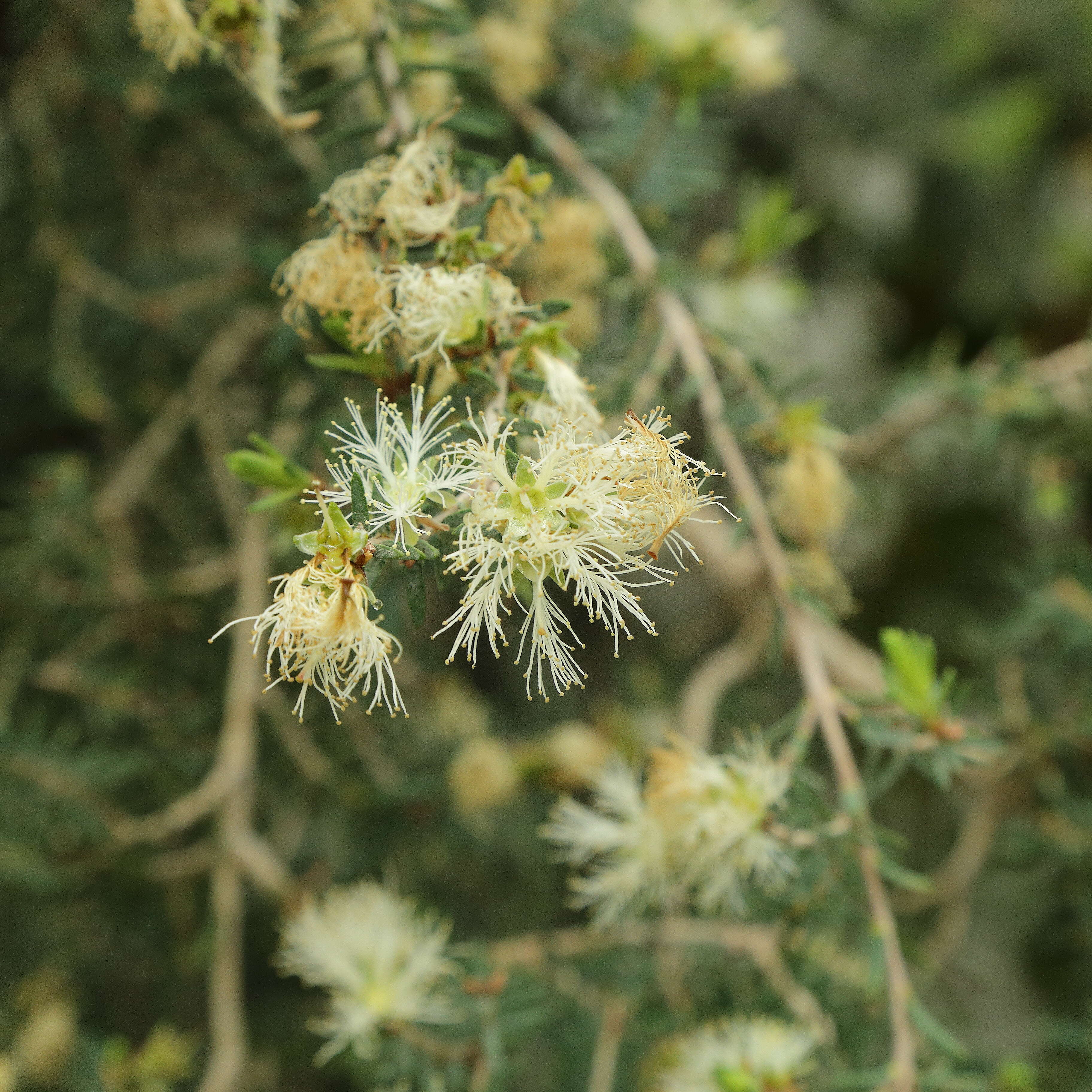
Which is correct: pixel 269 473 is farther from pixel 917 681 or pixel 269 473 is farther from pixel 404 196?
pixel 917 681

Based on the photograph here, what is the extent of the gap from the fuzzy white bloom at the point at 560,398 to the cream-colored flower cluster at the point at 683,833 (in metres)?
0.26

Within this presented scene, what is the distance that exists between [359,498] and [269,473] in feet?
0.49

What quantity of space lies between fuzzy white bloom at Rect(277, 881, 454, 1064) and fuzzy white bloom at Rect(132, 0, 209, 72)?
0.62 metres

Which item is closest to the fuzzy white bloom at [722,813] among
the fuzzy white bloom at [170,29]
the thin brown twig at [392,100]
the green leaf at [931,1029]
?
the green leaf at [931,1029]

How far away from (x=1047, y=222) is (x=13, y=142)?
68.4 inches

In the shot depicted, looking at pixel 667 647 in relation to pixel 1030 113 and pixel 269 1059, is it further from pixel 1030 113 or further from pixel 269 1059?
pixel 1030 113

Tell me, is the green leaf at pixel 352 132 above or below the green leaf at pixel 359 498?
above

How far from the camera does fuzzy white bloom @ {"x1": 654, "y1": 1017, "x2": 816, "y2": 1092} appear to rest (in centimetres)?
64

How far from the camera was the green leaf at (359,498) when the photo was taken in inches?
16.5

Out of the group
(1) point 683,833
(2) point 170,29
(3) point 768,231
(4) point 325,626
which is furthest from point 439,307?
(3) point 768,231

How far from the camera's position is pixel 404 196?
542mm

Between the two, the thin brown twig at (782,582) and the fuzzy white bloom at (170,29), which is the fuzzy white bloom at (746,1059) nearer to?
the thin brown twig at (782,582)

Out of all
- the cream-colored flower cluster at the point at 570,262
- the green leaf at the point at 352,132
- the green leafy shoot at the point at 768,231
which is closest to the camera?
the green leaf at the point at 352,132

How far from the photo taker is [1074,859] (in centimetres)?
95
